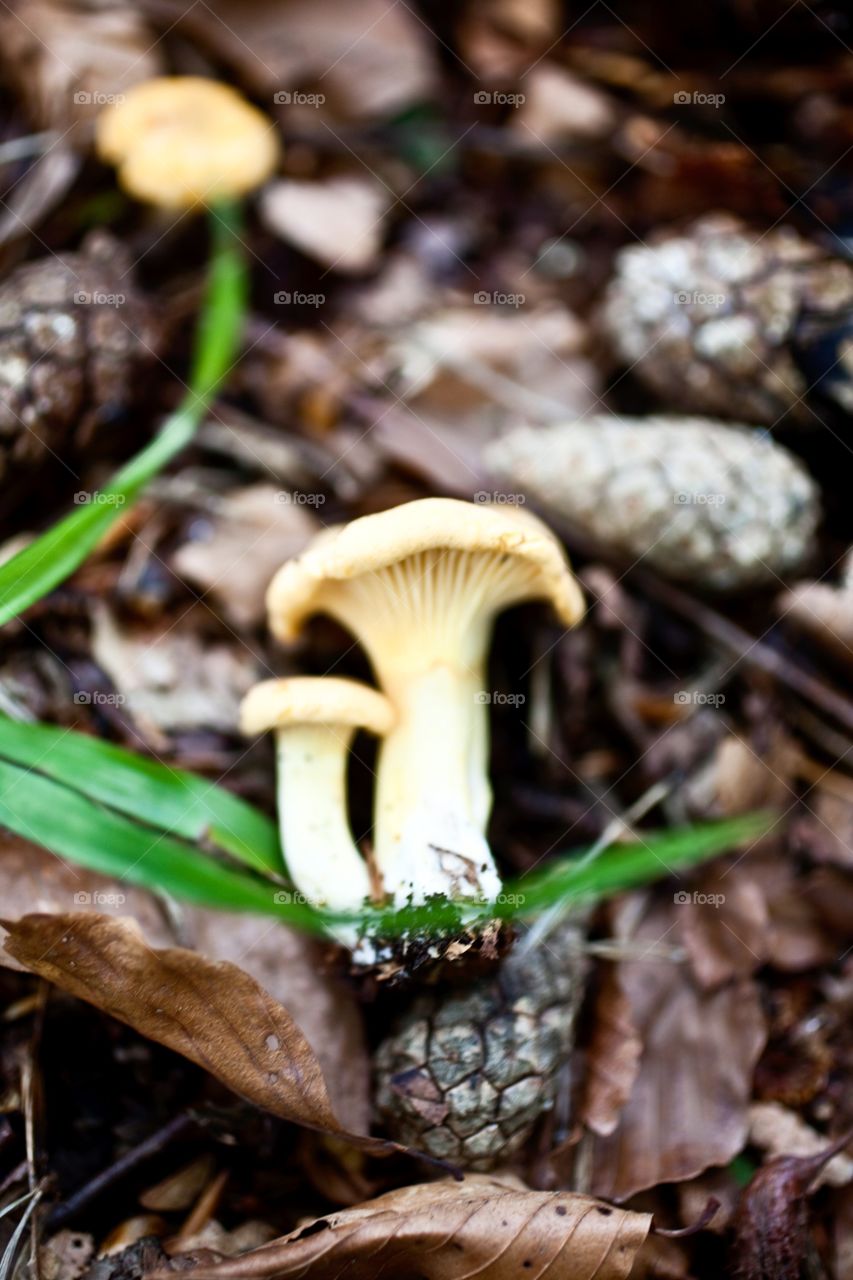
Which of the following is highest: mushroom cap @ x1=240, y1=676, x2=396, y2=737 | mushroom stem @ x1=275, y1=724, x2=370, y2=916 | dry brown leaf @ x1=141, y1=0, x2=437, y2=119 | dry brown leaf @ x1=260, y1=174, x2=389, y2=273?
dry brown leaf @ x1=141, y1=0, x2=437, y2=119

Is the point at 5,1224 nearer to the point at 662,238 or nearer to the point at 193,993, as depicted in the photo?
the point at 193,993

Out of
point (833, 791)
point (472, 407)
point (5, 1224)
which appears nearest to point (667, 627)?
point (833, 791)

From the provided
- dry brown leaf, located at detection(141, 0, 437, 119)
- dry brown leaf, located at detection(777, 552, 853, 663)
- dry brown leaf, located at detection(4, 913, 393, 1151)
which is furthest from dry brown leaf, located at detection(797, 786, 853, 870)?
dry brown leaf, located at detection(141, 0, 437, 119)

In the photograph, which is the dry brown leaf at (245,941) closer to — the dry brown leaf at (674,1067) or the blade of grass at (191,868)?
the blade of grass at (191,868)

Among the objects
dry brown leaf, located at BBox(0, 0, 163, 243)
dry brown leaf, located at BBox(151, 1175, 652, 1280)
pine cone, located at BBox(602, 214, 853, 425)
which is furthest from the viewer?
dry brown leaf, located at BBox(0, 0, 163, 243)

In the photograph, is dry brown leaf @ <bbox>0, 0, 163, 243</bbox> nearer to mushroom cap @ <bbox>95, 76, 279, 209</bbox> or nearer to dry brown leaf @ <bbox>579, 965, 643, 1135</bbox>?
mushroom cap @ <bbox>95, 76, 279, 209</bbox>

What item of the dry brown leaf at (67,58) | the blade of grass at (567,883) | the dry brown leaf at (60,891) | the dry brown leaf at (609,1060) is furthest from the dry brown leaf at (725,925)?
the dry brown leaf at (67,58)
